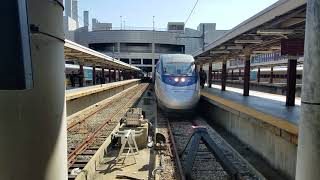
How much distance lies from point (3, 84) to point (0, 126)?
0.50 meters

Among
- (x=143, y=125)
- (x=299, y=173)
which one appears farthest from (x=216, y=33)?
(x=299, y=173)

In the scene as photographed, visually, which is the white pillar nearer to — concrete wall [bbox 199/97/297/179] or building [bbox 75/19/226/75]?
concrete wall [bbox 199/97/297/179]

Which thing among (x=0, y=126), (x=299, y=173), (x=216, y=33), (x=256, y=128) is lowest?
(x=256, y=128)

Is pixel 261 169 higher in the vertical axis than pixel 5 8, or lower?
lower

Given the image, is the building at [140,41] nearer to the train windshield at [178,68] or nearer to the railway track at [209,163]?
the train windshield at [178,68]

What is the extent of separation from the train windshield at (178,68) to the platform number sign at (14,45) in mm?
15785

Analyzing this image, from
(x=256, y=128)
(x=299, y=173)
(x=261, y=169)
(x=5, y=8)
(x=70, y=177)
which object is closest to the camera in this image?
(x=5, y=8)

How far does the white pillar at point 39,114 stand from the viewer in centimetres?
180

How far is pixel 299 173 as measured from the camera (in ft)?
9.34

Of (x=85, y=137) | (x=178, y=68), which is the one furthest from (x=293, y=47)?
(x=85, y=137)

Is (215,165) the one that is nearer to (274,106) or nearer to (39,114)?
(274,106)

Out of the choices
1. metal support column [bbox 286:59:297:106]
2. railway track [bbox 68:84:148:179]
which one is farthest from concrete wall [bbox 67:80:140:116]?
metal support column [bbox 286:59:297:106]

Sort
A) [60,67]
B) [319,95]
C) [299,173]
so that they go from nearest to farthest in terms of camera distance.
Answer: [60,67], [319,95], [299,173]

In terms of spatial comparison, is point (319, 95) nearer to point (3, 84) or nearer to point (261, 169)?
point (3, 84)
